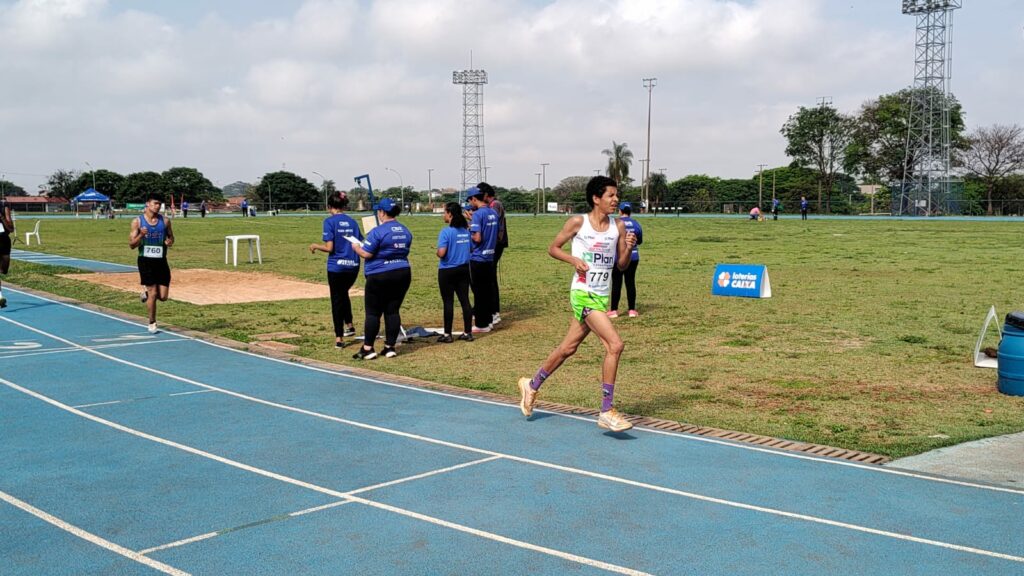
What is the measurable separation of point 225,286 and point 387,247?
10.2 m

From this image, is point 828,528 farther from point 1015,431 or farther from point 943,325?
point 943,325

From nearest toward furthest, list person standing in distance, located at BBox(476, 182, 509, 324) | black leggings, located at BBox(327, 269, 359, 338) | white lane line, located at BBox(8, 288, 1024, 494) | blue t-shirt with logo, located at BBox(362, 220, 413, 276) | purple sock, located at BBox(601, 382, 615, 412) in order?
white lane line, located at BBox(8, 288, 1024, 494), purple sock, located at BBox(601, 382, 615, 412), blue t-shirt with logo, located at BBox(362, 220, 413, 276), black leggings, located at BBox(327, 269, 359, 338), person standing in distance, located at BBox(476, 182, 509, 324)

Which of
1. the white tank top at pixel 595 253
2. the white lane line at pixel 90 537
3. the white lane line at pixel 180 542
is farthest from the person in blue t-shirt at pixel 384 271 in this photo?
the white lane line at pixel 180 542

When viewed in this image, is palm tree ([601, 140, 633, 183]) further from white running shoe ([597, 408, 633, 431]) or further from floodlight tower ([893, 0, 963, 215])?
white running shoe ([597, 408, 633, 431])

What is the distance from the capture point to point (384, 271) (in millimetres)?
10484

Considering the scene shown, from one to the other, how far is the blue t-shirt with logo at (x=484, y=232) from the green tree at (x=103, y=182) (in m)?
130

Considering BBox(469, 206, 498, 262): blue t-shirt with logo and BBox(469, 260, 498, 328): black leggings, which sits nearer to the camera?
BBox(469, 206, 498, 262): blue t-shirt with logo

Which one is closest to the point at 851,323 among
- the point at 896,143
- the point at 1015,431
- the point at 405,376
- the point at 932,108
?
the point at 1015,431

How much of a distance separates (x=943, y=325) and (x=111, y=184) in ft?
444

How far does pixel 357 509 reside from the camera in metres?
5.28

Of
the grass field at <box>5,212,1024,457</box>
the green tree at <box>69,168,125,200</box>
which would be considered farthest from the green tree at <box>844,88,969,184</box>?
the green tree at <box>69,168,125,200</box>

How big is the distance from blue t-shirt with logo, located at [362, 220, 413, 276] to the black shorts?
3763mm

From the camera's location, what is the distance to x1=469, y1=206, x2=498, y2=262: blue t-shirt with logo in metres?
11.9

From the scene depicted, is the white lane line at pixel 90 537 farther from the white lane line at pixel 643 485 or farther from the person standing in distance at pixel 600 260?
the person standing in distance at pixel 600 260
